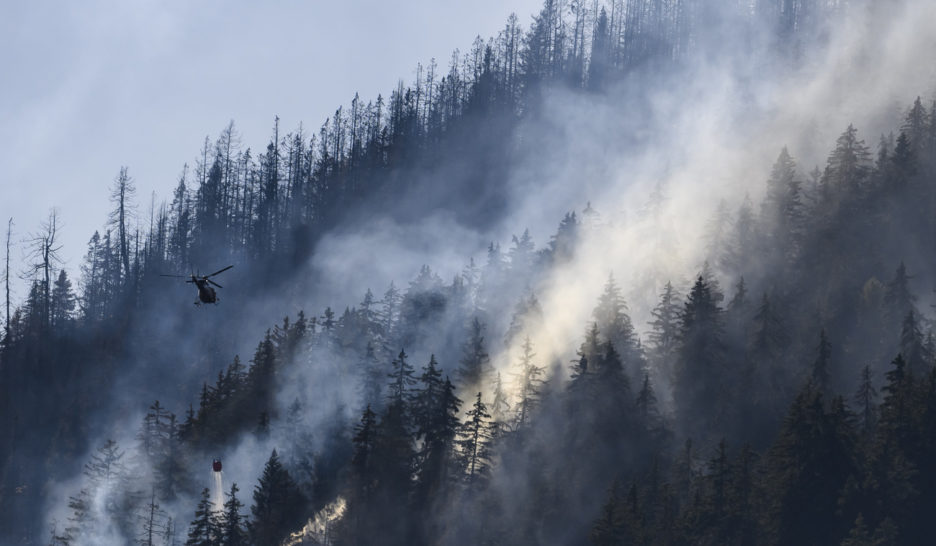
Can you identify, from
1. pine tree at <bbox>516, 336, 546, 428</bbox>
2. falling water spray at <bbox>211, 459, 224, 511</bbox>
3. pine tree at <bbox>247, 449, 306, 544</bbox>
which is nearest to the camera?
pine tree at <bbox>247, 449, 306, 544</bbox>

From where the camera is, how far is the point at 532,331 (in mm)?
109250

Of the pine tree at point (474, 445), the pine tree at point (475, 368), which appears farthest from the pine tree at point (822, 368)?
the pine tree at point (475, 368)

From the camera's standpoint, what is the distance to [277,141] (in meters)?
162

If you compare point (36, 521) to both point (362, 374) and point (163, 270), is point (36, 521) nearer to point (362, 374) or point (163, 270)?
point (362, 374)

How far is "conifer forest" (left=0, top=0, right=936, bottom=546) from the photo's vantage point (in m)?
82.0

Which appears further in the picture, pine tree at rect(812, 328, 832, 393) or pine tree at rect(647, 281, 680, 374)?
pine tree at rect(647, 281, 680, 374)

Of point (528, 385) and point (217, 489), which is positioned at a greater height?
point (528, 385)

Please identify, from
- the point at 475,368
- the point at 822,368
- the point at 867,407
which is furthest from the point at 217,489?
the point at 867,407

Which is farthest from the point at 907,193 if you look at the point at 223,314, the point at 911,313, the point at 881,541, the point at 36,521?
the point at 36,521

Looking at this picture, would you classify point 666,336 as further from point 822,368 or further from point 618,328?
point 822,368

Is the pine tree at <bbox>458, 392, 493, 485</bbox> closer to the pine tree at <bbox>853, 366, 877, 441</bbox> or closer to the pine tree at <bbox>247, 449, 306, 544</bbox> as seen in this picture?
Result: the pine tree at <bbox>247, 449, 306, 544</bbox>

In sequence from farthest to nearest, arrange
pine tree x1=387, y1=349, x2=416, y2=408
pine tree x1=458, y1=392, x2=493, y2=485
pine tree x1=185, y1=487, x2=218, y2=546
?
pine tree x1=387, y1=349, x2=416, y2=408
pine tree x1=458, y1=392, x2=493, y2=485
pine tree x1=185, y1=487, x2=218, y2=546

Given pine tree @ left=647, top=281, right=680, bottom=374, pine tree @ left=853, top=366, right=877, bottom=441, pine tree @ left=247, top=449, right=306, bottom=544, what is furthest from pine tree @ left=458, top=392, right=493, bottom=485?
pine tree @ left=853, top=366, right=877, bottom=441

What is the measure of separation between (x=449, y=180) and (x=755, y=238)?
60.4m
